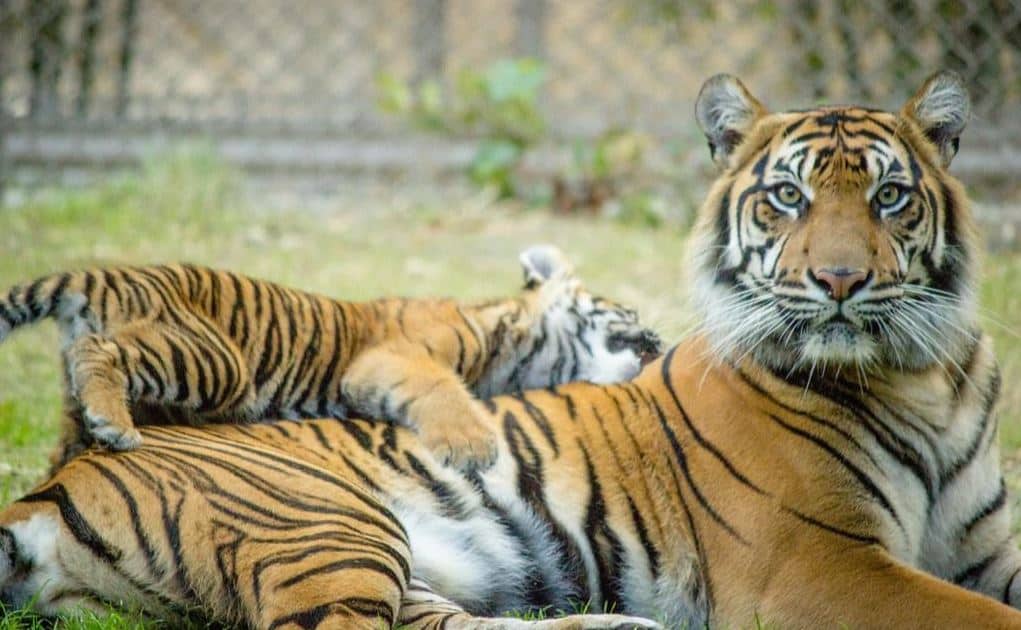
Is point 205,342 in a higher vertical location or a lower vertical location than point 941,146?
lower

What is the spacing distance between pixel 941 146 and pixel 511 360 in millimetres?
1523

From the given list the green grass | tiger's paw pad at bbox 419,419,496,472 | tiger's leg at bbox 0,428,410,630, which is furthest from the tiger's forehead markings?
the green grass

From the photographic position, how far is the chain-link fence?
26.7 ft

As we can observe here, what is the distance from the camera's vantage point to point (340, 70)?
924 cm

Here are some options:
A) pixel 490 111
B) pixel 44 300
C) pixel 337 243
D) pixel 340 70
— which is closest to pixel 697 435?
pixel 44 300

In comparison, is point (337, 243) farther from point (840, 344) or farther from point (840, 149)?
point (840, 344)

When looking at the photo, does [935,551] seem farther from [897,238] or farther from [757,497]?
[897,238]

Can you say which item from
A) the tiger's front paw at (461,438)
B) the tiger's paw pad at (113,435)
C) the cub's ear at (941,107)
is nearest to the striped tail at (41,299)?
the tiger's paw pad at (113,435)

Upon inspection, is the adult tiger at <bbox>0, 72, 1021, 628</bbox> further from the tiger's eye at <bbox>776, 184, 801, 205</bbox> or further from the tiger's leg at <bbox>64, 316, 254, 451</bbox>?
the tiger's leg at <bbox>64, 316, 254, 451</bbox>

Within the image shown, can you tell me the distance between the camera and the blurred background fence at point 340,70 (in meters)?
8.23

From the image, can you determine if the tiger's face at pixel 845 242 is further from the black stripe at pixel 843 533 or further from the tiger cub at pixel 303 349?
the tiger cub at pixel 303 349

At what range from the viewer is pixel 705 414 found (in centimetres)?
301

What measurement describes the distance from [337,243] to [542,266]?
3226 millimetres

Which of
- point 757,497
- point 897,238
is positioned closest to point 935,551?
point 757,497
